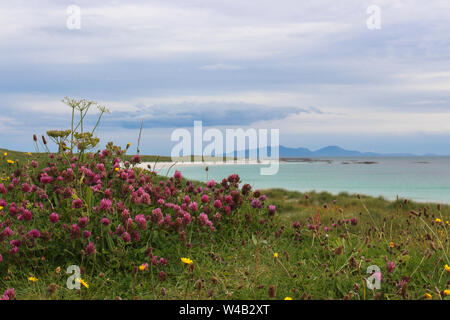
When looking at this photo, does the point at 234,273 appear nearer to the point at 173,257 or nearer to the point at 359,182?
the point at 173,257

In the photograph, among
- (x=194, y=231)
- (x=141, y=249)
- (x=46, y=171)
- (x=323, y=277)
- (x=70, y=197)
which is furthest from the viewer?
(x=46, y=171)

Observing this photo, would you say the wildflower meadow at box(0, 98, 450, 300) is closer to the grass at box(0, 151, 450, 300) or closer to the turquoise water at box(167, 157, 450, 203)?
Result: the grass at box(0, 151, 450, 300)

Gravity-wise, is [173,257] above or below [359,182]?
above

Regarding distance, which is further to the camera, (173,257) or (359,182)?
(359,182)

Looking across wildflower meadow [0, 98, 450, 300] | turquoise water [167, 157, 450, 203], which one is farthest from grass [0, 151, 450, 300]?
turquoise water [167, 157, 450, 203]

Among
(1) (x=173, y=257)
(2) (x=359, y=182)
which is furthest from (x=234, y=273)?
(2) (x=359, y=182)

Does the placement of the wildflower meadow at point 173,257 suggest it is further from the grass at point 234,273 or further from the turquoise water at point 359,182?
the turquoise water at point 359,182

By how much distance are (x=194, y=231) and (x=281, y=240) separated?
127cm

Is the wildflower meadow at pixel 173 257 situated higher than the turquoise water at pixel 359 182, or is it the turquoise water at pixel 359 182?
the wildflower meadow at pixel 173 257

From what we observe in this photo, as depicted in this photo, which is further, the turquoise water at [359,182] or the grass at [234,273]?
the turquoise water at [359,182]

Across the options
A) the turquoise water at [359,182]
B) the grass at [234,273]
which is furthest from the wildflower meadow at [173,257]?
the turquoise water at [359,182]
